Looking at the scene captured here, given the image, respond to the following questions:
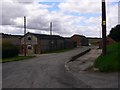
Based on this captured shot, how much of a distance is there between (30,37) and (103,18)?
52.1 metres

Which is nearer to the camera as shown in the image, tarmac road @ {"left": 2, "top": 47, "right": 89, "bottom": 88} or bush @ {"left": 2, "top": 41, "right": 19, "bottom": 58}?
tarmac road @ {"left": 2, "top": 47, "right": 89, "bottom": 88}

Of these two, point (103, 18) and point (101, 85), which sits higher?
point (103, 18)

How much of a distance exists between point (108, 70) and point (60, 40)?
253 ft

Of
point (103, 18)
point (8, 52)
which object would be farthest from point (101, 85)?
point (8, 52)

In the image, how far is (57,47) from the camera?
90375mm

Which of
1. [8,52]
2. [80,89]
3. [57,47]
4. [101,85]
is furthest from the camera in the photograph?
[57,47]

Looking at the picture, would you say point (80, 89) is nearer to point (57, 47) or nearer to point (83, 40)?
point (57, 47)

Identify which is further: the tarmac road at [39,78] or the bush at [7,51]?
the bush at [7,51]

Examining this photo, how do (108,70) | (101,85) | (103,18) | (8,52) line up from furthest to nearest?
(8,52), (103,18), (108,70), (101,85)

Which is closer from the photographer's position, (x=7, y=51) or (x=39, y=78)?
(x=39, y=78)

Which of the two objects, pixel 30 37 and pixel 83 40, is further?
pixel 83 40

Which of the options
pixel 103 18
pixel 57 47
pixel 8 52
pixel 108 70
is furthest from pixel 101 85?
pixel 57 47

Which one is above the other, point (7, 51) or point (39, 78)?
point (7, 51)

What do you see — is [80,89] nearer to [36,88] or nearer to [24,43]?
[36,88]
